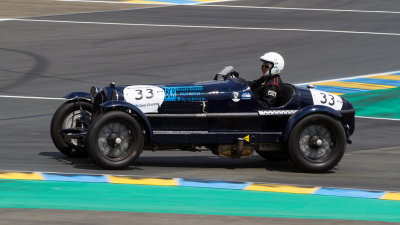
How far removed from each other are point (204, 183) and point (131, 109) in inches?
49.1

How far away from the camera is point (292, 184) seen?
366 inches

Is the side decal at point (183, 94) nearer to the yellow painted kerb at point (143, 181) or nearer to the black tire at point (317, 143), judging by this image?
the yellow painted kerb at point (143, 181)

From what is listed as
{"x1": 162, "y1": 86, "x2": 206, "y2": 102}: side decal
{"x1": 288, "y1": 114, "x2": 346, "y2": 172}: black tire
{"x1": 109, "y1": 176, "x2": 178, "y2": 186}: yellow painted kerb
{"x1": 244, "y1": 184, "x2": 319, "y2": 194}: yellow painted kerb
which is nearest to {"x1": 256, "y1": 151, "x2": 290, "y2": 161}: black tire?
{"x1": 288, "y1": 114, "x2": 346, "y2": 172}: black tire

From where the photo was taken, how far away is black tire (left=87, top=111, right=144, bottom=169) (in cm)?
930

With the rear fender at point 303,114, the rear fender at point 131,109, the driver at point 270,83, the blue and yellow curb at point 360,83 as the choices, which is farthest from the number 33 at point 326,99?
the blue and yellow curb at point 360,83

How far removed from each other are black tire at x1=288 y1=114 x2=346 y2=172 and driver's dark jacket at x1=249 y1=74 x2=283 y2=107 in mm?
511

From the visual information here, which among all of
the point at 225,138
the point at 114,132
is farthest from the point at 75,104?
the point at 225,138

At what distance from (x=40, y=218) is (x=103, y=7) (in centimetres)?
2075

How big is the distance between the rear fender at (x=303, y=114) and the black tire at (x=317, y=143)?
0.15ft

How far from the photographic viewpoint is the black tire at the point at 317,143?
32.1 ft

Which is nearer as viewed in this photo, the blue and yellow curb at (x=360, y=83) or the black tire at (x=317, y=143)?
the black tire at (x=317, y=143)

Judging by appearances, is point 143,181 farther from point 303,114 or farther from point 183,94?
point 303,114

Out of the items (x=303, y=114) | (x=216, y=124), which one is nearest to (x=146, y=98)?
(x=216, y=124)

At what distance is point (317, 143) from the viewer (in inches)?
388
